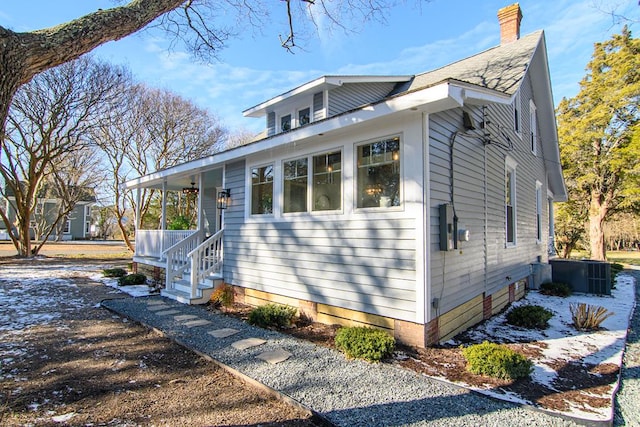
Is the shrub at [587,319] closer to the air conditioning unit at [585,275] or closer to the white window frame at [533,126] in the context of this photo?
the air conditioning unit at [585,275]

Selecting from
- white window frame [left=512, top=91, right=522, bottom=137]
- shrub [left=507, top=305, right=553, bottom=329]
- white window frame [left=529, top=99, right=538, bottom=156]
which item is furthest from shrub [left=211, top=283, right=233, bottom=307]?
white window frame [left=529, top=99, right=538, bottom=156]

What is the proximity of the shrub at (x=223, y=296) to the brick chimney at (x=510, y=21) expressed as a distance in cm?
978

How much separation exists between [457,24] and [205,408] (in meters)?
10.3

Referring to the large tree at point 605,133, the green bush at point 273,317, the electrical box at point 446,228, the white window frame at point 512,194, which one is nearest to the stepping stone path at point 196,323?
the green bush at point 273,317

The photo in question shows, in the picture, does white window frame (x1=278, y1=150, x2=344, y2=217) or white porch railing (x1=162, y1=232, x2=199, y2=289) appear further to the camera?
white porch railing (x1=162, y1=232, x2=199, y2=289)

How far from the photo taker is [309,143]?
5809mm

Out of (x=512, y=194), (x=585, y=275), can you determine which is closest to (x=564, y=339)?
(x=512, y=194)

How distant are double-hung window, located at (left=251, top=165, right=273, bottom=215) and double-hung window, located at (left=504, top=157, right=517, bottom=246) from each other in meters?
5.34

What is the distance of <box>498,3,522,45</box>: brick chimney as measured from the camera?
909 cm

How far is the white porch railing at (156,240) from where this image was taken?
372 inches

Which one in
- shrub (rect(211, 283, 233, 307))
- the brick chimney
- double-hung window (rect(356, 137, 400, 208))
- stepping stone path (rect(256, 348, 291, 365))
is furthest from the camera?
the brick chimney

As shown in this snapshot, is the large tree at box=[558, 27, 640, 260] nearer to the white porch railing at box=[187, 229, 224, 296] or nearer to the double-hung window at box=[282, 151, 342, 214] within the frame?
the double-hung window at box=[282, 151, 342, 214]

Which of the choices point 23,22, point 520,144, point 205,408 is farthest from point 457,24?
point 23,22

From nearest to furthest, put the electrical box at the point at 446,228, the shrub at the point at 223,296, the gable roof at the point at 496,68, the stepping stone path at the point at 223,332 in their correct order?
the electrical box at the point at 446,228, the stepping stone path at the point at 223,332, the gable roof at the point at 496,68, the shrub at the point at 223,296
